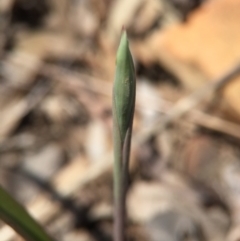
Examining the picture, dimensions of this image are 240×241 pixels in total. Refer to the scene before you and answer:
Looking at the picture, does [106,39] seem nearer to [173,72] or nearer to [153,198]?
[173,72]

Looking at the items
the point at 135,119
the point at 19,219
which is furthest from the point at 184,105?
the point at 19,219

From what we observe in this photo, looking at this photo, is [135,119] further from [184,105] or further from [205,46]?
[205,46]

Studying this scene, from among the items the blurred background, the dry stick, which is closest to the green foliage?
the blurred background

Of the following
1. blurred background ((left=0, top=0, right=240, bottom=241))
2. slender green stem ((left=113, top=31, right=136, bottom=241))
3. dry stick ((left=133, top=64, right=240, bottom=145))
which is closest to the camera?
slender green stem ((left=113, top=31, right=136, bottom=241))

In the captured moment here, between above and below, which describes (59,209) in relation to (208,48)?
below

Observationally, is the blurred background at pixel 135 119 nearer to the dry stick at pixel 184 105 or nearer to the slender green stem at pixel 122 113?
the dry stick at pixel 184 105

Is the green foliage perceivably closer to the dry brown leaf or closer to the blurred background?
the blurred background

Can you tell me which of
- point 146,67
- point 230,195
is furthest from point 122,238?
point 146,67
